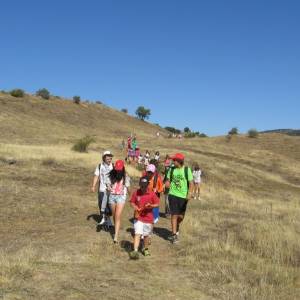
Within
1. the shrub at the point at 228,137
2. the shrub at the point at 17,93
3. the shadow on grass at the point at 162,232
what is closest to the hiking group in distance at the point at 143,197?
the shadow on grass at the point at 162,232

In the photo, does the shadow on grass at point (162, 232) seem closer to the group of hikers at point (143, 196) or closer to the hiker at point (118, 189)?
the group of hikers at point (143, 196)

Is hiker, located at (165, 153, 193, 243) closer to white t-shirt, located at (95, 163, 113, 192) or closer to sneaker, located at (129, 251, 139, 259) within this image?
white t-shirt, located at (95, 163, 113, 192)

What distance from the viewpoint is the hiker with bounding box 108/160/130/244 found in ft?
33.3

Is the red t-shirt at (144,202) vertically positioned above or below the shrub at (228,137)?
below

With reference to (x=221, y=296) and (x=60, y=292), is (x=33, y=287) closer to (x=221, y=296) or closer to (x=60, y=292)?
(x=60, y=292)

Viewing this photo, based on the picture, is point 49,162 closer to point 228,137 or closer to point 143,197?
point 143,197

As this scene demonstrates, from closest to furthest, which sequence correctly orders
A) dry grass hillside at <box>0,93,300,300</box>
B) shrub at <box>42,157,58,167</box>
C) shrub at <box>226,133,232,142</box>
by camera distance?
dry grass hillside at <box>0,93,300,300</box>, shrub at <box>42,157,58,167</box>, shrub at <box>226,133,232,142</box>

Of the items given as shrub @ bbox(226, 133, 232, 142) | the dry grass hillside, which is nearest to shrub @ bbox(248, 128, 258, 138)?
shrub @ bbox(226, 133, 232, 142)

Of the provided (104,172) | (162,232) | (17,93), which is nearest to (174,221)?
(162,232)

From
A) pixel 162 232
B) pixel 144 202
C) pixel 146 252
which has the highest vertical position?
pixel 144 202

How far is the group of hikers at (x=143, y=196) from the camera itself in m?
9.39

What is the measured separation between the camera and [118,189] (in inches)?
404

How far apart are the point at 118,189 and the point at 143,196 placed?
38.6 inches

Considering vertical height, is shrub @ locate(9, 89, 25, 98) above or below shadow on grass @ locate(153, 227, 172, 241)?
above
